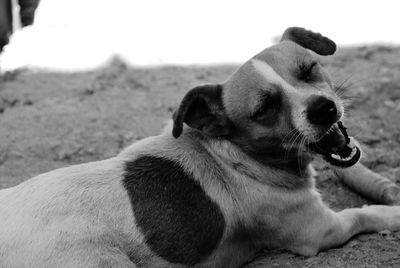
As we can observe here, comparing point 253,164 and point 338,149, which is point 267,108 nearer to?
point 253,164

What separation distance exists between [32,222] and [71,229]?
11.2 inches

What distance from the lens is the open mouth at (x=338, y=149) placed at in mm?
5188

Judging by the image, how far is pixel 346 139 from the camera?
527cm

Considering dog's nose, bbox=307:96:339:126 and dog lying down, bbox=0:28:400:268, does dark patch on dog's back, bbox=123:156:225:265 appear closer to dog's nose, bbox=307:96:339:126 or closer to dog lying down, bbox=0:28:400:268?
dog lying down, bbox=0:28:400:268

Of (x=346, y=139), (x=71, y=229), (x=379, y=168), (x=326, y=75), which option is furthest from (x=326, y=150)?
(x=71, y=229)

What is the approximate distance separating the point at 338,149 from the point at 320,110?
1.77 feet

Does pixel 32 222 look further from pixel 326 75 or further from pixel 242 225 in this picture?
pixel 326 75

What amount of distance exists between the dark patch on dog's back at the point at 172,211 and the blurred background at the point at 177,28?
4.79 metres

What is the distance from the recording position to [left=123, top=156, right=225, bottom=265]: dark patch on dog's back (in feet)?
15.7

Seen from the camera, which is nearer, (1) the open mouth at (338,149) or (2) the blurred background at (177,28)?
(1) the open mouth at (338,149)

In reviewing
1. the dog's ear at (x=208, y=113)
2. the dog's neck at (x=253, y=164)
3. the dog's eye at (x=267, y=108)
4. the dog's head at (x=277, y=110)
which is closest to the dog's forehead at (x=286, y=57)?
the dog's head at (x=277, y=110)

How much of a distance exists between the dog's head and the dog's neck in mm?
36

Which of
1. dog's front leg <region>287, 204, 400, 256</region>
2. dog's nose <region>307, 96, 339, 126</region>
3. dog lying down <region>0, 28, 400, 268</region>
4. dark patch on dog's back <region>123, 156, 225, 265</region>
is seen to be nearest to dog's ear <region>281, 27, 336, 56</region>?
dog lying down <region>0, 28, 400, 268</region>

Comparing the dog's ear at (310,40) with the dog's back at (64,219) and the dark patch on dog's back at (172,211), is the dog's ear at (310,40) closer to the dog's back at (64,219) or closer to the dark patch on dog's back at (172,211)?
the dark patch on dog's back at (172,211)
